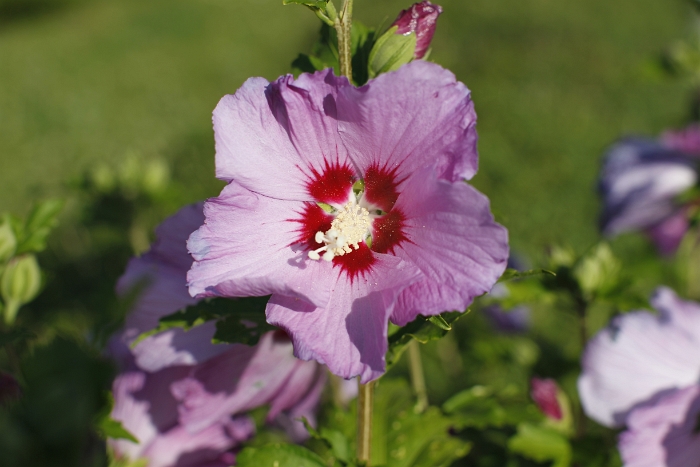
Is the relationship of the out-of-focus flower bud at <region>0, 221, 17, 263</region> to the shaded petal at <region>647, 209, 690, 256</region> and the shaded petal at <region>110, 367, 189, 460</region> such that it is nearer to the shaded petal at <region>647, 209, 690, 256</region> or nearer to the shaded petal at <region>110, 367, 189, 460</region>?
the shaded petal at <region>110, 367, 189, 460</region>

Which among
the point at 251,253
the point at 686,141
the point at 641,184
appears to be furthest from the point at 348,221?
the point at 686,141

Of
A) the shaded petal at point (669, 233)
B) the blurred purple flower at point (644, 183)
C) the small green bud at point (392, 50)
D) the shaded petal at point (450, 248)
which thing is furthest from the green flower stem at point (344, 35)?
the shaded petal at point (669, 233)

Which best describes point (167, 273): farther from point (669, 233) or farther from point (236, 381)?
point (669, 233)

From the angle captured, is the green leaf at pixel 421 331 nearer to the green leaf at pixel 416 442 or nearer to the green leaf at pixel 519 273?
the green leaf at pixel 519 273

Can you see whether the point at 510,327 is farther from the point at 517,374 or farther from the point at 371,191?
the point at 371,191

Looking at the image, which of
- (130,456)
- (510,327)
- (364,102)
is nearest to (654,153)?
(510,327)

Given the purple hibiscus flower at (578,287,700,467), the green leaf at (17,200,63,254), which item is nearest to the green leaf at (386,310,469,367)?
the purple hibiscus flower at (578,287,700,467)
